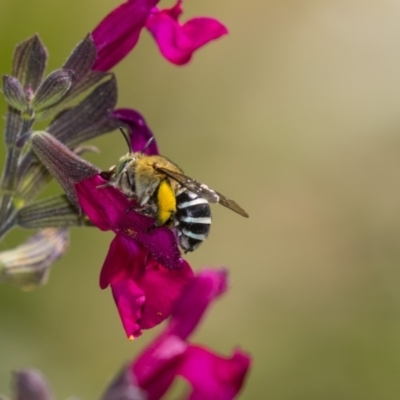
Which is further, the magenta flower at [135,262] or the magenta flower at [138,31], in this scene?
the magenta flower at [138,31]

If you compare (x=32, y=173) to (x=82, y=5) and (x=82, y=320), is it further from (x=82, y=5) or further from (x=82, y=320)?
(x=82, y=5)

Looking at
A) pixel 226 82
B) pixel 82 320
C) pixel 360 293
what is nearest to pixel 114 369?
pixel 82 320

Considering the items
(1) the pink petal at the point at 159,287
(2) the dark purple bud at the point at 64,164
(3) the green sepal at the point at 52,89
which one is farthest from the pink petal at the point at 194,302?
(3) the green sepal at the point at 52,89

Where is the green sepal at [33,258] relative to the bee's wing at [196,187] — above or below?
below

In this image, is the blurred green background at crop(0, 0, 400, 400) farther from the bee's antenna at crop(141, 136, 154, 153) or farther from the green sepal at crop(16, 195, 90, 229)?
the bee's antenna at crop(141, 136, 154, 153)

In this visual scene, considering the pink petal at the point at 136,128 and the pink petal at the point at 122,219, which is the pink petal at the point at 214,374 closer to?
the pink petal at the point at 122,219

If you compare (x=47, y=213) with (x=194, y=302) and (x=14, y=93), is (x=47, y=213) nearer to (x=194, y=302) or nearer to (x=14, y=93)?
(x=14, y=93)

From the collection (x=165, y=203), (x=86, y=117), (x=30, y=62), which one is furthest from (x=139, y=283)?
(x=30, y=62)
